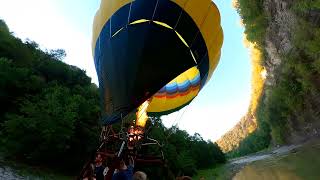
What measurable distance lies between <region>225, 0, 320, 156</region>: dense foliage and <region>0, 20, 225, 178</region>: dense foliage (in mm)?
11952

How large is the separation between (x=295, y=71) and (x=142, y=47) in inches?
1234

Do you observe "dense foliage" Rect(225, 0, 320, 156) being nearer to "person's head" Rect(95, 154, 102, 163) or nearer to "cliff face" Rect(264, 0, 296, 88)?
"cliff face" Rect(264, 0, 296, 88)

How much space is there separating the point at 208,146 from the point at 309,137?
38.4 ft

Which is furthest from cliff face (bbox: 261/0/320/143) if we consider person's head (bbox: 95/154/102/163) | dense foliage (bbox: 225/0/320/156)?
person's head (bbox: 95/154/102/163)

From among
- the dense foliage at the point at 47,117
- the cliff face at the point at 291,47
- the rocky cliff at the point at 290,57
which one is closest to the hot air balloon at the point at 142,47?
the dense foliage at the point at 47,117

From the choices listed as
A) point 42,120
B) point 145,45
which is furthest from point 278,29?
point 145,45

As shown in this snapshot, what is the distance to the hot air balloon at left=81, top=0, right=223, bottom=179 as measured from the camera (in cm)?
711

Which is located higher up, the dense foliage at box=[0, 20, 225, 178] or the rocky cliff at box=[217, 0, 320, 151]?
the rocky cliff at box=[217, 0, 320, 151]

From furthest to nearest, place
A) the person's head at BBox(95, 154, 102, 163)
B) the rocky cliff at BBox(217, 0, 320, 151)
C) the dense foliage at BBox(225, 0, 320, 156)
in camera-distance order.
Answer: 1. the rocky cliff at BBox(217, 0, 320, 151)
2. the dense foliage at BBox(225, 0, 320, 156)
3. the person's head at BBox(95, 154, 102, 163)

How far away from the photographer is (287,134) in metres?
44.4

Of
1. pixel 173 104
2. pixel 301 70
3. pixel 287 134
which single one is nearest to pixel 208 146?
pixel 287 134

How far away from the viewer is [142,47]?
7.16 m

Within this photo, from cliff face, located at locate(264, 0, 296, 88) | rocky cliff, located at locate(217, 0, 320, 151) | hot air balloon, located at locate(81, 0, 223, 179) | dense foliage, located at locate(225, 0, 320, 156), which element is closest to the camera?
hot air balloon, located at locate(81, 0, 223, 179)

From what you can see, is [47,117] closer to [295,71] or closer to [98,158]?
[98,158]
